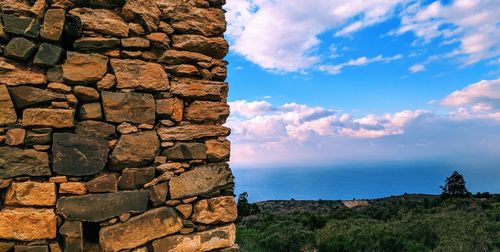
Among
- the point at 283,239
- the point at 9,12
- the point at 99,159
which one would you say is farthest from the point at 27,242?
the point at 283,239

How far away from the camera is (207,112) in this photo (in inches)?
141

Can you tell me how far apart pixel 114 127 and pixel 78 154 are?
358mm

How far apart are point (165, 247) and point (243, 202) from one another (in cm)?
1923

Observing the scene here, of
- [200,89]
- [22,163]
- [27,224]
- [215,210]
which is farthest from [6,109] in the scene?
[215,210]

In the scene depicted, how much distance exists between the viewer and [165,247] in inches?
130

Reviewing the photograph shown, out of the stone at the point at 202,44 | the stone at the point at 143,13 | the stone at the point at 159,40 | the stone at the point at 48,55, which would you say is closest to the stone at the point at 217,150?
the stone at the point at 202,44

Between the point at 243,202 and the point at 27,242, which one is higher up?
the point at 27,242

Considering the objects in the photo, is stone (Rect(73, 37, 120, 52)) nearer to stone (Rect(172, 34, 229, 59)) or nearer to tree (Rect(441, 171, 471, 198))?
stone (Rect(172, 34, 229, 59))

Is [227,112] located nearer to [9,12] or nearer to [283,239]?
[9,12]

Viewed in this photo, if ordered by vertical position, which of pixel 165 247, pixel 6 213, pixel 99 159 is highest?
pixel 99 159

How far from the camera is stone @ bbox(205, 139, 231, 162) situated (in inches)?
141

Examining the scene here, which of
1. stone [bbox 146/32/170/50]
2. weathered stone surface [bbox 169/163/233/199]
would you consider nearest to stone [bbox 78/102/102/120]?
stone [bbox 146/32/170/50]

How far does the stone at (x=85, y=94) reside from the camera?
303cm

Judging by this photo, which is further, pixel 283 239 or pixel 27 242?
pixel 283 239
